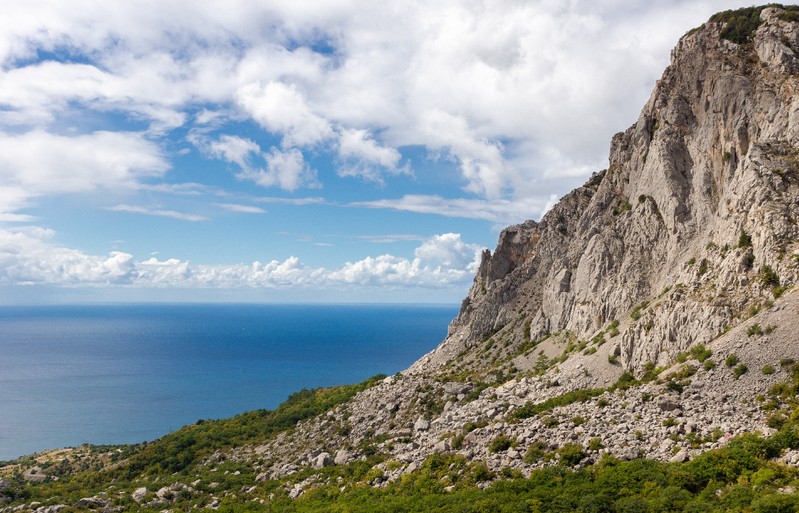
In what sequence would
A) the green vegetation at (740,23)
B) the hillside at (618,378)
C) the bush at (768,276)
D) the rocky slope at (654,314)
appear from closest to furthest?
the hillside at (618,378) < the rocky slope at (654,314) < the bush at (768,276) < the green vegetation at (740,23)

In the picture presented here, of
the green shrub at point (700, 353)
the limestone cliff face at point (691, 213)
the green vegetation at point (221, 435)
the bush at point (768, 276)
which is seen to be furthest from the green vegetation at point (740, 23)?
the green vegetation at point (221, 435)

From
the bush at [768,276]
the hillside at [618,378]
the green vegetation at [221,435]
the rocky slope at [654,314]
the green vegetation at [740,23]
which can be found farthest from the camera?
the green vegetation at [221,435]

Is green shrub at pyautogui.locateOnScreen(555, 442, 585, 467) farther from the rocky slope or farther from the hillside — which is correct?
the rocky slope

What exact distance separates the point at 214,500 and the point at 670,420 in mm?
38862

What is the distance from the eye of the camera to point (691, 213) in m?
51.5

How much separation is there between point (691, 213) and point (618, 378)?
62.8ft

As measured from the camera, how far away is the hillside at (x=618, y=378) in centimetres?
3011

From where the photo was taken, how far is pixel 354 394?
7350 cm

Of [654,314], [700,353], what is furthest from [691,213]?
[700,353]

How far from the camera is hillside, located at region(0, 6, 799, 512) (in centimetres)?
3011

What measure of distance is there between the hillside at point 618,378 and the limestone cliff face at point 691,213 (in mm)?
186

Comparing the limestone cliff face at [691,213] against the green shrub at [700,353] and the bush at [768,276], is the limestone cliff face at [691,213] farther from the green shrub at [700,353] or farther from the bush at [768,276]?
the green shrub at [700,353]

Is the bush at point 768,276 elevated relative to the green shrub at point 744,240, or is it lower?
lower

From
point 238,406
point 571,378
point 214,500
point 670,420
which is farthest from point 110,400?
point 670,420
